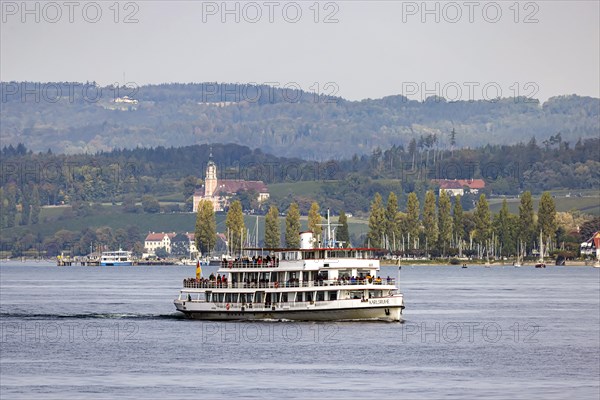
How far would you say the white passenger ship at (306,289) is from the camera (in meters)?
107

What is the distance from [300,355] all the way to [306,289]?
1924 centimetres

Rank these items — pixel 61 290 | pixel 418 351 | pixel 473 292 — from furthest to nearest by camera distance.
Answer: pixel 61 290 → pixel 473 292 → pixel 418 351

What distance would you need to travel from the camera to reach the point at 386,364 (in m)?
→ 84.6

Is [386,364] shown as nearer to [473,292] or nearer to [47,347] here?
[47,347]

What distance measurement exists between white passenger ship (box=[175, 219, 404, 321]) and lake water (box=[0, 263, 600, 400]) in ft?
5.42

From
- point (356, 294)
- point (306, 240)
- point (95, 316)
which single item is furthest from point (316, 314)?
point (95, 316)

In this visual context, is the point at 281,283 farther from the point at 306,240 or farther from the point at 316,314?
the point at 306,240

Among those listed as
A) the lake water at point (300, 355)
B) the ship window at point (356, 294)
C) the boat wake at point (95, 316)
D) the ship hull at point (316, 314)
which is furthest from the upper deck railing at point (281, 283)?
the boat wake at point (95, 316)

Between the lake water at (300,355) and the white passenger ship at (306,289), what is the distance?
1652mm

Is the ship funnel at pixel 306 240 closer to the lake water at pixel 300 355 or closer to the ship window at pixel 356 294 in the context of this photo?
the ship window at pixel 356 294

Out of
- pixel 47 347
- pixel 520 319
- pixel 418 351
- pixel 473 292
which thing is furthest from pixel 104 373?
pixel 473 292

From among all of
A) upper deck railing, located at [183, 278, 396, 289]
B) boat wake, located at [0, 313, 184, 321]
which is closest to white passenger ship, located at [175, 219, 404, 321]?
upper deck railing, located at [183, 278, 396, 289]

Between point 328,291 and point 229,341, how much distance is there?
13688 mm

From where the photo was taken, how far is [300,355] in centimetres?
8838
